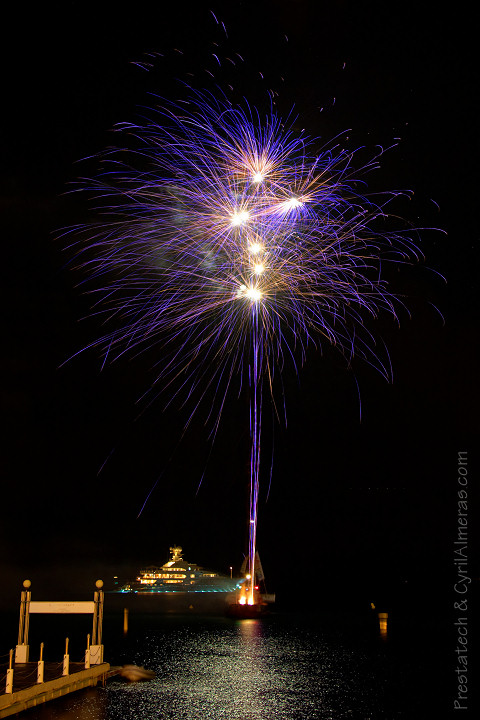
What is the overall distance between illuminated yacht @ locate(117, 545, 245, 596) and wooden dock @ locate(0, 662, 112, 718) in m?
118

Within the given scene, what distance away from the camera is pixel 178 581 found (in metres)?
141

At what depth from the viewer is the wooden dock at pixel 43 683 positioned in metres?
19.5

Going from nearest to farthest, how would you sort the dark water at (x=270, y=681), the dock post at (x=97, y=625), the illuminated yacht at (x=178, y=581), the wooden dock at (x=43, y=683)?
1. the wooden dock at (x=43, y=683)
2. the dark water at (x=270, y=681)
3. the dock post at (x=97, y=625)
4. the illuminated yacht at (x=178, y=581)

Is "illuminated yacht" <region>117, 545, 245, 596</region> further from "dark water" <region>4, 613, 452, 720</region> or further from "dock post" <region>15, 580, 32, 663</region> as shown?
"dock post" <region>15, 580, 32, 663</region>

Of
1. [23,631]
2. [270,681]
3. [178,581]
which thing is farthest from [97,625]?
[178,581]

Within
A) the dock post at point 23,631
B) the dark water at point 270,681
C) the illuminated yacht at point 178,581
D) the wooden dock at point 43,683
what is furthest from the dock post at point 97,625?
the illuminated yacht at point 178,581

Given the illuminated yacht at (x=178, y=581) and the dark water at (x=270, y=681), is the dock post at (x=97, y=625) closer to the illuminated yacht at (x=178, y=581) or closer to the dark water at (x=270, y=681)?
the dark water at (x=270, y=681)

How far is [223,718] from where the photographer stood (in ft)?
81.5

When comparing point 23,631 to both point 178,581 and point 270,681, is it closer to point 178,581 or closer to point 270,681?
point 270,681

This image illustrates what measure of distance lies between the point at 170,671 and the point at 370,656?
65.0 feet

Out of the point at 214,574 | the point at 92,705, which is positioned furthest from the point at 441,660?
the point at 214,574

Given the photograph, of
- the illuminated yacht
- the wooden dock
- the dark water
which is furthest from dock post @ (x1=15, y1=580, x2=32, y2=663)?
the illuminated yacht

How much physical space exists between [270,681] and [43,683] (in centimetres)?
1791

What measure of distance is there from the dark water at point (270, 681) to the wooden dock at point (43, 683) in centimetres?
33
